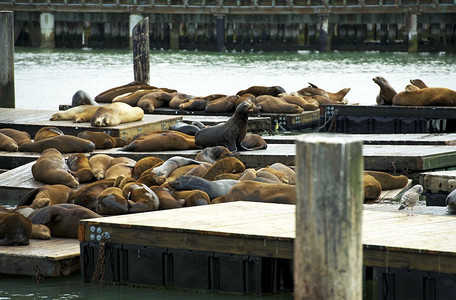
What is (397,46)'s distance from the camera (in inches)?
1641

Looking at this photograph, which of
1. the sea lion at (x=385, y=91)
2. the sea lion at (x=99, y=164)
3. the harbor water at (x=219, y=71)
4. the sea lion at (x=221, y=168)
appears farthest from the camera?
the harbor water at (x=219, y=71)

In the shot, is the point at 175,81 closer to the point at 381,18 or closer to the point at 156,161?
the point at 381,18

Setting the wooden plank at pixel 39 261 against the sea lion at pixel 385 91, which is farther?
the sea lion at pixel 385 91

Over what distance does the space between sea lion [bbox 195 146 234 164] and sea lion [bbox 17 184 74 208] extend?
2008mm

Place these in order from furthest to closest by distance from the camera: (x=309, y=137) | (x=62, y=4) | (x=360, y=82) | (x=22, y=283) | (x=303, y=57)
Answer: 1. (x=62, y=4)
2. (x=303, y=57)
3. (x=360, y=82)
4. (x=22, y=283)
5. (x=309, y=137)

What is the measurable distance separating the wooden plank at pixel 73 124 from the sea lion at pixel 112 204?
5100 mm

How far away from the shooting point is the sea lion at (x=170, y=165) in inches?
395

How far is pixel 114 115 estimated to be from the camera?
45.2 feet

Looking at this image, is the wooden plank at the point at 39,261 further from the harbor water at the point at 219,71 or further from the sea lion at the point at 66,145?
the harbor water at the point at 219,71

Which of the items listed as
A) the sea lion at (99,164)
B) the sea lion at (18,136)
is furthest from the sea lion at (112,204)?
the sea lion at (18,136)

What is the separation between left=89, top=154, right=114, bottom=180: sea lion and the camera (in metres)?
10.6

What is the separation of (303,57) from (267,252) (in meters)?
33.9

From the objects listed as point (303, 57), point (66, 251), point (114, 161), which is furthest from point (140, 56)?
point (303, 57)

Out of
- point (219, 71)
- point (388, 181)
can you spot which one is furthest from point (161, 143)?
point (219, 71)
